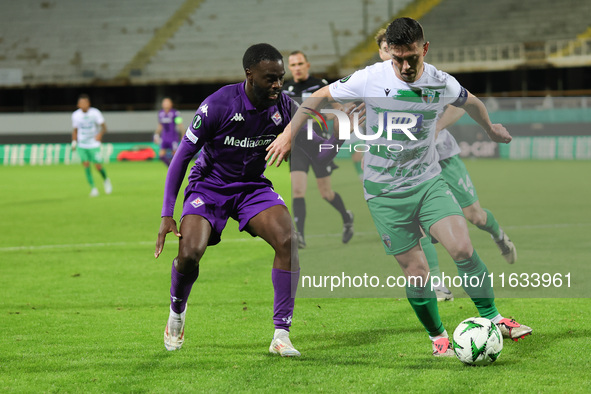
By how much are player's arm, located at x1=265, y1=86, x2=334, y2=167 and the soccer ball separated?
1413 millimetres

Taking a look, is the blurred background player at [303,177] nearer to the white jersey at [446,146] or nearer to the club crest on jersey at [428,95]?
the white jersey at [446,146]

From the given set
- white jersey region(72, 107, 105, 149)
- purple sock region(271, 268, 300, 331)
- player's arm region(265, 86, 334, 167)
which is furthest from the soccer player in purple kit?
white jersey region(72, 107, 105, 149)

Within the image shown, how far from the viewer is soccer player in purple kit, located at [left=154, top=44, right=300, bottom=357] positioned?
4559 mm

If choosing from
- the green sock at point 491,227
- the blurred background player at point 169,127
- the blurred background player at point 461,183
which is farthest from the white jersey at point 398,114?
the blurred background player at point 169,127

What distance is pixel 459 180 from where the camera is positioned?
5.19 metres

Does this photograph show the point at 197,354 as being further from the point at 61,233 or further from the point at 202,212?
the point at 61,233

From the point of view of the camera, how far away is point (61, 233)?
11070mm

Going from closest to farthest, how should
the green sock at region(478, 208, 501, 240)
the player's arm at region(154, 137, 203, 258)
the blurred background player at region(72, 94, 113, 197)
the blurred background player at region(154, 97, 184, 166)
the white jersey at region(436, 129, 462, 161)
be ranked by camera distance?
the player's arm at region(154, 137, 203, 258), the white jersey at region(436, 129, 462, 161), the green sock at region(478, 208, 501, 240), the blurred background player at region(72, 94, 113, 197), the blurred background player at region(154, 97, 184, 166)

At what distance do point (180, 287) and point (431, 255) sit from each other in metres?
1.87

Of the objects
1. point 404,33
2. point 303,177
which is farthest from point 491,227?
point 303,177

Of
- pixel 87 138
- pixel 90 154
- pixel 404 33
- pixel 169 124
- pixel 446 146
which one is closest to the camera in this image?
pixel 404 33

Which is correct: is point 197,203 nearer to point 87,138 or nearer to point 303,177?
point 303,177

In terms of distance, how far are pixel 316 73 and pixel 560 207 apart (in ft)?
76.4

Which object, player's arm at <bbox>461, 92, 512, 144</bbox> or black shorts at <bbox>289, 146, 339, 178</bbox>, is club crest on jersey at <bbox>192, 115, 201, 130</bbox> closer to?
black shorts at <bbox>289, 146, 339, 178</bbox>
